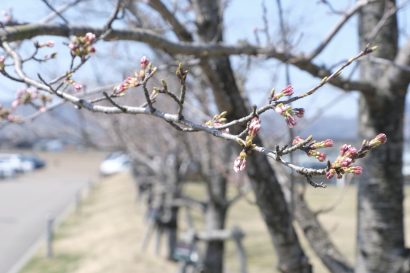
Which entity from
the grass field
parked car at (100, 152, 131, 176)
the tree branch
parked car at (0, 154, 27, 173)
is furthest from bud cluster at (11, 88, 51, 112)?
parked car at (0, 154, 27, 173)

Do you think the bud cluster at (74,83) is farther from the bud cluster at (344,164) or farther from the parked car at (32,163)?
the parked car at (32,163)

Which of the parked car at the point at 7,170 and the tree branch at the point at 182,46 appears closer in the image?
the tree branch at the point at 182,46

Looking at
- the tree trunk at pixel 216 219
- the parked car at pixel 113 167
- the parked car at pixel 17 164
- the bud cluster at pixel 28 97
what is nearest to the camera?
the bud cluster at pixel 28 97

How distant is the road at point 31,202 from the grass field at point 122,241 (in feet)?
1.98

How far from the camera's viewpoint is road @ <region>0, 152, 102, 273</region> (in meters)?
15.8

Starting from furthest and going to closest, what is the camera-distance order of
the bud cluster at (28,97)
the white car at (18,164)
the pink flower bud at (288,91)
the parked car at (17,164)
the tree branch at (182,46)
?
the white car at (18,164)
the parked car at (17,164)
the bud cluster at (28,97)
the tree branch at (182,46)
the pink flower bud at (288,91)

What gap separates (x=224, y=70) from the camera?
173 inches

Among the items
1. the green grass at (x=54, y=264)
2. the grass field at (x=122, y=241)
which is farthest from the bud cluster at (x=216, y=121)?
the green grass at (x=54, y=264)

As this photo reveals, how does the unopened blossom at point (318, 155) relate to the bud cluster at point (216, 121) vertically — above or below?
below

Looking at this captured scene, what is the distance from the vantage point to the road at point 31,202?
1576 cm

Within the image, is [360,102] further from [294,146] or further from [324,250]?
[294,146]

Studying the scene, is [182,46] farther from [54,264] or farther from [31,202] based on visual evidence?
[31,202]

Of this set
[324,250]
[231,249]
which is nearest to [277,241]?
[324,250]

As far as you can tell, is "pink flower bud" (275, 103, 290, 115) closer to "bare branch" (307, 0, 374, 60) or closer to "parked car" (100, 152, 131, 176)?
"bare branch" (307, 0, 374, 60)
